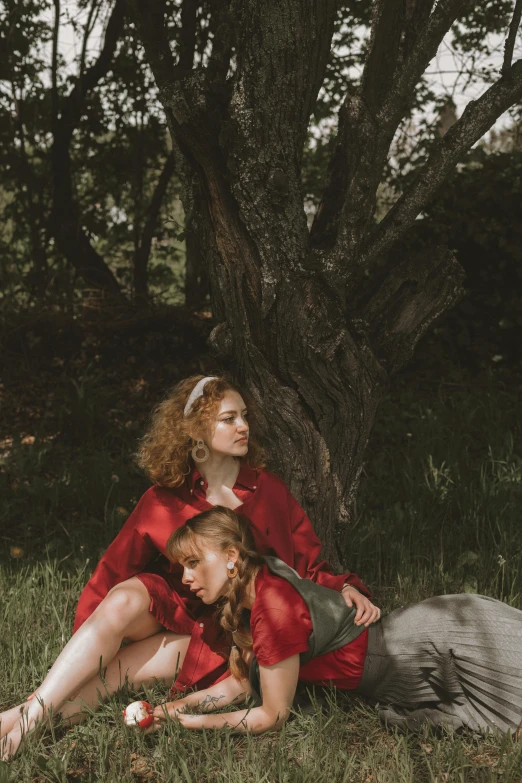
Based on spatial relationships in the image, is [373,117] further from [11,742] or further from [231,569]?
[11,742]

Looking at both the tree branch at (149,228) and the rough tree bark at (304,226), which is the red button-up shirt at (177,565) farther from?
the tree branch at (149,228)

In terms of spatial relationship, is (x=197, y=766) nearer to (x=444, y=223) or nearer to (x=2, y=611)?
(x=2, y=611)

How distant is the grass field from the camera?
7.93 ft

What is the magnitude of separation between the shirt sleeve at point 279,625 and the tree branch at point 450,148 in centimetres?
146

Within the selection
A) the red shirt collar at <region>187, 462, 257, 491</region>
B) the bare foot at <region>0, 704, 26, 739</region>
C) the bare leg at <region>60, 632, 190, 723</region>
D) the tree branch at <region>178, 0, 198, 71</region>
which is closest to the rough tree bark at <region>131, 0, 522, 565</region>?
the red shirt collar at <region>187, 462, 257, 491</region>

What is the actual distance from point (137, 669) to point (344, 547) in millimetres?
1078

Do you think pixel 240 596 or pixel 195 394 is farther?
pixel 195 394

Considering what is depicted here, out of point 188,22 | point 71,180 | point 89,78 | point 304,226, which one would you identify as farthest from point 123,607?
point 89,78

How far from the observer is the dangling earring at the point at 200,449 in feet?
10.0

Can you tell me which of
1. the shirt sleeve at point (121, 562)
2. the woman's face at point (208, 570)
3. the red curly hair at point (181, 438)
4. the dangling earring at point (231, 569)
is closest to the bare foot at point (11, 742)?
the shirt sleeve at point (121, 562)

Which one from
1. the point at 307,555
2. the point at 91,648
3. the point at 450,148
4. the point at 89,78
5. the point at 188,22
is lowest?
the point at 91,648

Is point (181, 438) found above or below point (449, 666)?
above

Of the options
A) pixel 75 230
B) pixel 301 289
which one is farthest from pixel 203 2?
pixel 301 289

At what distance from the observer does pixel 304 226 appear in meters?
3.23
